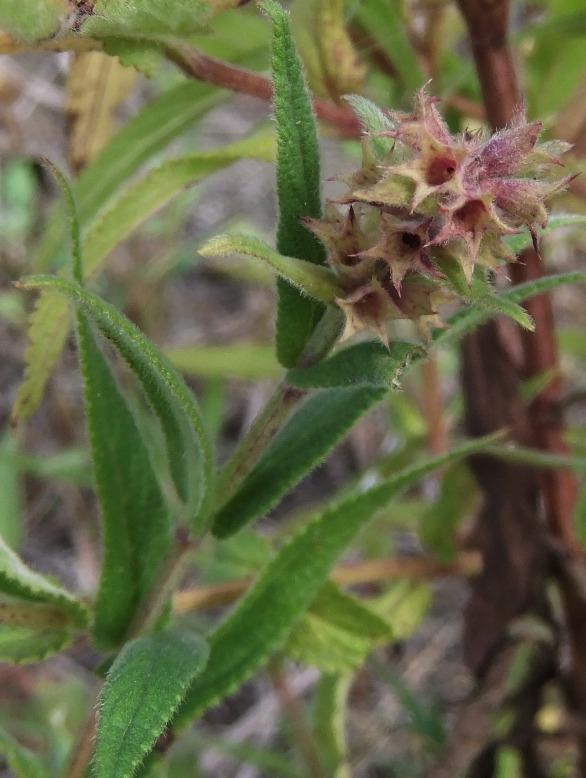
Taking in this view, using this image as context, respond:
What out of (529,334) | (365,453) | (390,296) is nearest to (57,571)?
(365,453)

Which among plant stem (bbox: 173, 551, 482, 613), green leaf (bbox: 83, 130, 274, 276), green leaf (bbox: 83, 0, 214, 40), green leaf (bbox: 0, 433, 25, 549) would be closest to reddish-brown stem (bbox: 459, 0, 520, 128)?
green leaf (bbox: 83, 130, 274, 276)

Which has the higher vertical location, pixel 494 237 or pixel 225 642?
pixel 494 237

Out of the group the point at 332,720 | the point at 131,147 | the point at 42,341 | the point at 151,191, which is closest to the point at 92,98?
the point at 131,147

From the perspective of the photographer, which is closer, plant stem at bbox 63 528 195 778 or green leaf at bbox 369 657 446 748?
plant stem at bbox 63 528 195 778

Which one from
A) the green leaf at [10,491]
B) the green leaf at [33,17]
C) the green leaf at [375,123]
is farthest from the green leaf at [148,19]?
the green leaf at [10,491]

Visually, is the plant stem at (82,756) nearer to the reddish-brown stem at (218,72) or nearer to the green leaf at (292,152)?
the green leaf at (292,152)

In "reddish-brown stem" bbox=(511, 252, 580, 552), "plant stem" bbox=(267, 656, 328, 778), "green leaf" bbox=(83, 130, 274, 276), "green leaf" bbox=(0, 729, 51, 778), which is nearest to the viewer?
"green leaf" bbox=(0, 729, 51, 778)

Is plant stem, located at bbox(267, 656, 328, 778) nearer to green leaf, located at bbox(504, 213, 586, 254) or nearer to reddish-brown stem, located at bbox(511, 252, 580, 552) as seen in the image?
reddish-brown stem, located at bbox(511, 252, 580, 552)

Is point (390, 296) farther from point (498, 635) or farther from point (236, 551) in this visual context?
point (498, 635)
